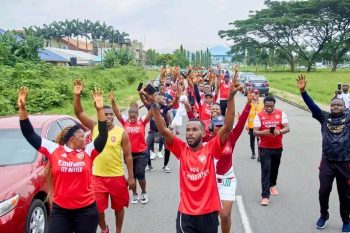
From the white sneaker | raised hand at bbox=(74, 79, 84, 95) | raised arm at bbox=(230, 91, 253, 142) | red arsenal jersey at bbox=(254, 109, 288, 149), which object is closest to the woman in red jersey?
raised hand at bbox=(74, 79, 84, 95)

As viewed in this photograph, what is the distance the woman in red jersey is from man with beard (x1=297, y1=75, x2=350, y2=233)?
3.08m

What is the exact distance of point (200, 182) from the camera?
13.8 feet

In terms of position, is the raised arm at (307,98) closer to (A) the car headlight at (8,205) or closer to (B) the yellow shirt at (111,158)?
(B) the yellow shirt at (111,158)

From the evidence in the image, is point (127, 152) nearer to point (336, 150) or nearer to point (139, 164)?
point (139, 164)

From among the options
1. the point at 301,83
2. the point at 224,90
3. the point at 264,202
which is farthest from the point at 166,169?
the point at 224,90

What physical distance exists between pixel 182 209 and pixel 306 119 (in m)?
16.5

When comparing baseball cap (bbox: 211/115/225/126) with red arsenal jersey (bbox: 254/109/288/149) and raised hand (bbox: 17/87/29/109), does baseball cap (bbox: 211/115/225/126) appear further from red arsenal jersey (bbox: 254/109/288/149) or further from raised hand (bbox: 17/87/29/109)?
raised hand (bbox: 17/87/29/109)

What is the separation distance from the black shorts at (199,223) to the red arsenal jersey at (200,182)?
0.05 meters

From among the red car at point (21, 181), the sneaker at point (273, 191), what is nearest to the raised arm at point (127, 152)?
the red car at point (21, 181)

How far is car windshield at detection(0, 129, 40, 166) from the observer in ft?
19.5

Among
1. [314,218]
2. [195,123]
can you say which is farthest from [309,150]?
[195,123]

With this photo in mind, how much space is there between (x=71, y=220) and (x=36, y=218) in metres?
1.26

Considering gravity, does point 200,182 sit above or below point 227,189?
above

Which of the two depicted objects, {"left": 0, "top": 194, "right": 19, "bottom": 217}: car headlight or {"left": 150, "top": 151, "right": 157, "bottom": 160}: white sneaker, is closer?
{"left": 0, "top": 194, "right": 19, "bottom": 217}: car headlight
